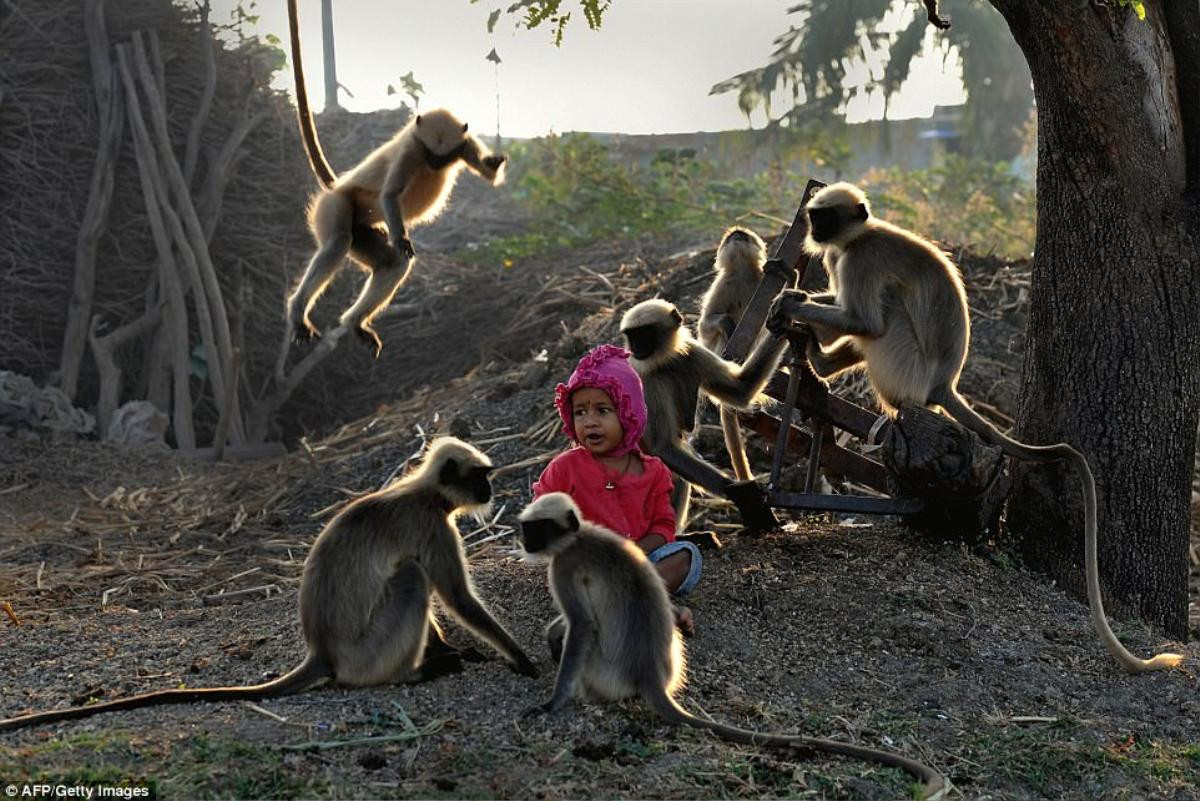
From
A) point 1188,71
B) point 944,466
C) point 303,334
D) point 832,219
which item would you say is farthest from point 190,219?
point 1188,71

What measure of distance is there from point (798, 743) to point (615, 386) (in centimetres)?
155

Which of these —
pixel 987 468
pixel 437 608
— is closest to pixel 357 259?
pixel 437 608

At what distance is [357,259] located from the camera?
8.28 metres

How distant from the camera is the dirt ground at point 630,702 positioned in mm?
4137

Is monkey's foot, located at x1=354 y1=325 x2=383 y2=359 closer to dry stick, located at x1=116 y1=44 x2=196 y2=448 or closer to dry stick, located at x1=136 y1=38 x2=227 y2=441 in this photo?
dry stick, located at x1=136 y1=38 x2=227 y2=441

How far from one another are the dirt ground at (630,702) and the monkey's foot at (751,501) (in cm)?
18

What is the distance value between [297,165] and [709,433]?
21.7ft

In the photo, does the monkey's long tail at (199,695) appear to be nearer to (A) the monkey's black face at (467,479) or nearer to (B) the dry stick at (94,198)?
(A) the monkey's black face at (467,479)

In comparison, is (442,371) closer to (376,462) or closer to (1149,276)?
(376,462)

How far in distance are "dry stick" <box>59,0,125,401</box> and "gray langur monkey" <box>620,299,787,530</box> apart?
26.0 ft

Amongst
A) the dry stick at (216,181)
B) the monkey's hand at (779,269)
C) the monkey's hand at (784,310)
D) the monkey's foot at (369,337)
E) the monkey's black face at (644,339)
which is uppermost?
the dry stick at (216,181)

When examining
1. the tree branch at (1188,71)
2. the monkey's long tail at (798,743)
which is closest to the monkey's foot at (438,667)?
the monkey's long tail at (798,743)

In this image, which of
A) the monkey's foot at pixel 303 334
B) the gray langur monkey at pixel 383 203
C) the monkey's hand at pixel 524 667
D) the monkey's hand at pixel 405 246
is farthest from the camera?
the gray langur monkey at pixel 383 203

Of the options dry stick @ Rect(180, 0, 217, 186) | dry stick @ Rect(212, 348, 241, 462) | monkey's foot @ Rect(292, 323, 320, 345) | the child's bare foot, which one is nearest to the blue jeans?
the child's bare foot
